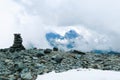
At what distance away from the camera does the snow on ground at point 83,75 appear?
107 ft

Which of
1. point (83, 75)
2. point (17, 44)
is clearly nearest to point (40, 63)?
point (83, 75)

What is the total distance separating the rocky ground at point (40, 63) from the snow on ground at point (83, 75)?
1.40 m

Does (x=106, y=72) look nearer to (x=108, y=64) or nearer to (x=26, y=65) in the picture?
(x=108, y=64)

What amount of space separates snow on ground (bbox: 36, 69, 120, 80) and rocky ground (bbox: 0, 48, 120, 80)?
1.40m

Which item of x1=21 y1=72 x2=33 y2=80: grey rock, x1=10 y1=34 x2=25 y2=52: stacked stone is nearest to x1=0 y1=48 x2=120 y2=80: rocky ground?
x1=21 y1=72 x2=33 y2=80: grey rock

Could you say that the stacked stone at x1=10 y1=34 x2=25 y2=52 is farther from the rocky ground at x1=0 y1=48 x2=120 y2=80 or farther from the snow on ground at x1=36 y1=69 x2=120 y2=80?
the snow on ground at x1=36 y1=69 x2=120 y2=80

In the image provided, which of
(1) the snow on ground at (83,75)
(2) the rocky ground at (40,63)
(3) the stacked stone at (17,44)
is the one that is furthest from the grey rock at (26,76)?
(3) the stacked stone at (17,44)

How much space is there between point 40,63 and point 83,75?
24.9 feet

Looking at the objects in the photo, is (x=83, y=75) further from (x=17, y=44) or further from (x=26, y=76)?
(x=17, y=44)

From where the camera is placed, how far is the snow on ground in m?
32.6

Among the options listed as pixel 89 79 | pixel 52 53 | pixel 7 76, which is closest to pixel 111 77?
pixel 89 79

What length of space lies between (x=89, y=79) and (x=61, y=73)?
354cm

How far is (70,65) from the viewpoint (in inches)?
1533

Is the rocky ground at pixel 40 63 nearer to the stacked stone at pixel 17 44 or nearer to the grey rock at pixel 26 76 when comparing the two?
the grey rock at pixel 26 76
